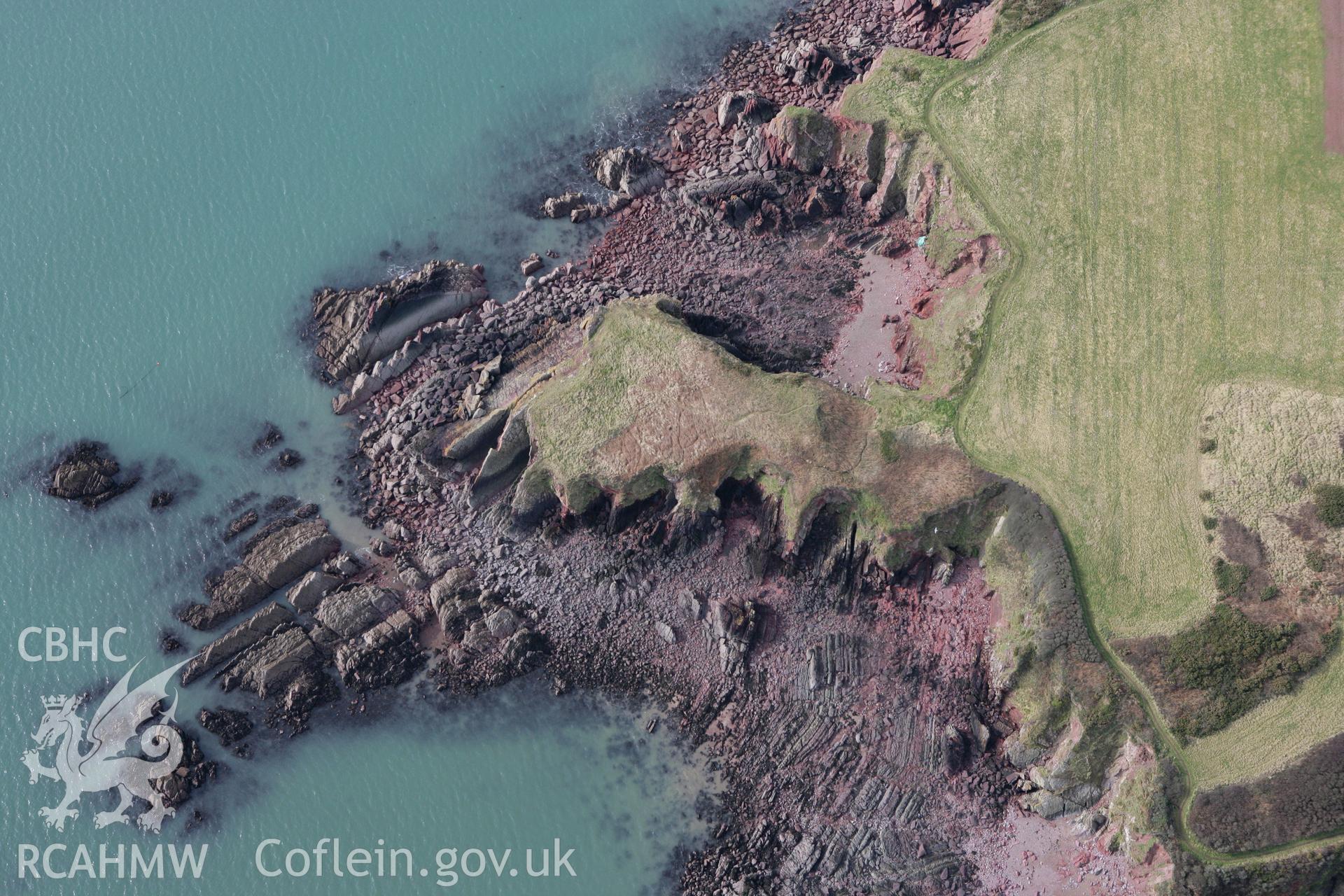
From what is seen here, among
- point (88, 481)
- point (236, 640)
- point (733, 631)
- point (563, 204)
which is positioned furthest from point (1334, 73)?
point (88, 481)

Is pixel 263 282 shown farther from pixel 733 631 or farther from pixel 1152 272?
pixel 1152 272

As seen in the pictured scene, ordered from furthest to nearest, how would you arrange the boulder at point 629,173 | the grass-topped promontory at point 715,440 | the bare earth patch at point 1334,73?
the boulder at point 629,173
the bare earth patch at point 1334,73
the grass-topped promontory at point 715,440

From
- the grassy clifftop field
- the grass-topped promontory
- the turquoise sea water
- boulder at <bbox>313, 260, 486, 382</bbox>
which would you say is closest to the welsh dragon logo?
the turquoise sea water

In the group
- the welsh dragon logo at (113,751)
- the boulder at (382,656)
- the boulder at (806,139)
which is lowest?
the boulder at (382,656)

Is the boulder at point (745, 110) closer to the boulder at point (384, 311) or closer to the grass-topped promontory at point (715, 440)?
the grass-topped promontory at point (715, 440)

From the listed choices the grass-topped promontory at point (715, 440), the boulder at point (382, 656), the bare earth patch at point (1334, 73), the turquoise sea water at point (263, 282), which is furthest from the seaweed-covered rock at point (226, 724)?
the bare earth patch at point (1334, 73)

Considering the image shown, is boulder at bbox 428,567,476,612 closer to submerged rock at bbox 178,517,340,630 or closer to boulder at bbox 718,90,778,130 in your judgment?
submerged rock at bbox 178,517,340,630
